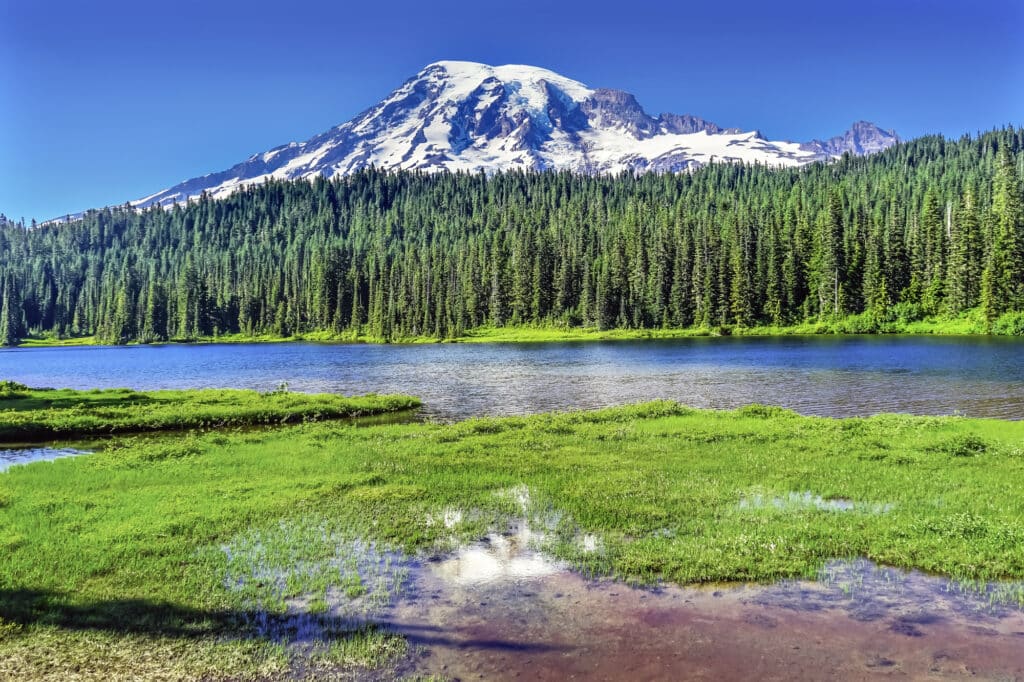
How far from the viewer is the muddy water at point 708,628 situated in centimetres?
1132

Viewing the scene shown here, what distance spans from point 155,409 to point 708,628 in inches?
1701

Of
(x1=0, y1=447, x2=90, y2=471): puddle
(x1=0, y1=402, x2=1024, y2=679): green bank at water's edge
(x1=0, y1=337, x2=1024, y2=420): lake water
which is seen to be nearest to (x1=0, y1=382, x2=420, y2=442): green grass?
(x1=0, y1=447, x2=90, y2=471): puddle

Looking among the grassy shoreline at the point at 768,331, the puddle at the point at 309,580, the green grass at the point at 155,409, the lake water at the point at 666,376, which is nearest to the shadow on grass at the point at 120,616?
the puddle at the point at 309,580

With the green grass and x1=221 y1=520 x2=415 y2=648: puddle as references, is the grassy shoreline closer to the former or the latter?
the green grass

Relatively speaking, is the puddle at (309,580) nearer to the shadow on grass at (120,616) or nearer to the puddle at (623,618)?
the puddle at (623,618)

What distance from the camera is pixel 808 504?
2027cm

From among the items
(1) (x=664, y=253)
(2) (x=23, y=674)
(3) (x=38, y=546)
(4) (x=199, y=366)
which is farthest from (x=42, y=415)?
(1) (x=664, y=253)

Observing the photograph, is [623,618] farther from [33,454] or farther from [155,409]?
[155,409]

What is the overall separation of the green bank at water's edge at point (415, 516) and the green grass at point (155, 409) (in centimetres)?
1178

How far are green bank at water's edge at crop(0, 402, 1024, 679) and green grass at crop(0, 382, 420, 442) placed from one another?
1178 centimetres

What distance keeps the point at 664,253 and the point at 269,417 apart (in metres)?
140

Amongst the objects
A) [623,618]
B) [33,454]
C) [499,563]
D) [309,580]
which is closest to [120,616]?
[309,580]

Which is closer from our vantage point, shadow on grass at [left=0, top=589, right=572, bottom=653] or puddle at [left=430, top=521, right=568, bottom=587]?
shadow on grass at [left=0, top=589, right=572, bottom=653]

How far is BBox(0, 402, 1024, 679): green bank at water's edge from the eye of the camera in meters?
13.0
